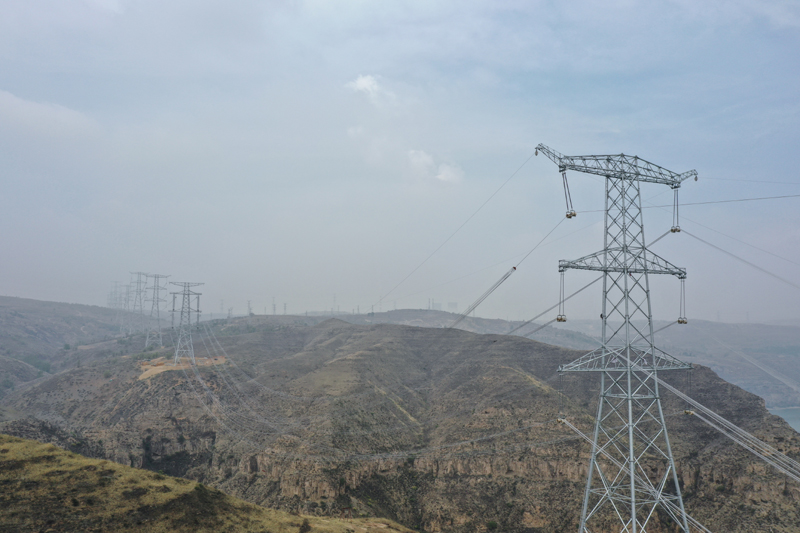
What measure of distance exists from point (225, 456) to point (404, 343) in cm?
6404

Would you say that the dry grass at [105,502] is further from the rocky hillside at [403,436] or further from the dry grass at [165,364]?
the dry grass at [165,364]

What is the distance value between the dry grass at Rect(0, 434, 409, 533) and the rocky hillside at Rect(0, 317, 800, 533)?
17945 millimetres

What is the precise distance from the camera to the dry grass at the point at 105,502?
33062mm

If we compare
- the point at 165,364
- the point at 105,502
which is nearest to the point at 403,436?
the point at 105,502

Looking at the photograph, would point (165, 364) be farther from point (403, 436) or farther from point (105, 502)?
point (105, 502)

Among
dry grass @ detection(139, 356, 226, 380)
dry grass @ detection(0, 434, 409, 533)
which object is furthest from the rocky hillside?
dry grass @ detection(0, 434, 409, 533)

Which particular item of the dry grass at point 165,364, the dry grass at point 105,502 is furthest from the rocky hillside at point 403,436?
the dry grass at point 105,502

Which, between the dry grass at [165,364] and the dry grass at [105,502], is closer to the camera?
the dry grass at [105,502]

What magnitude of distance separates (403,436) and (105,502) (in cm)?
4544

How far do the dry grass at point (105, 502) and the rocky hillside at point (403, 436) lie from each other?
1795 cm

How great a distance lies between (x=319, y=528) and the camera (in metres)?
40.4

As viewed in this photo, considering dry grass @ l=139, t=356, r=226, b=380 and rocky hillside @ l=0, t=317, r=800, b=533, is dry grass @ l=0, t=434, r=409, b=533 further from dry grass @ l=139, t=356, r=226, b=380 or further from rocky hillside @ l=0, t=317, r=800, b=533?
dry grass @ l=139, t=356, r=226, b=380

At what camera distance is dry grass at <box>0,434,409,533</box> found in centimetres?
3306

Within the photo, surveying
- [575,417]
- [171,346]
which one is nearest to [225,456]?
[575,417]
